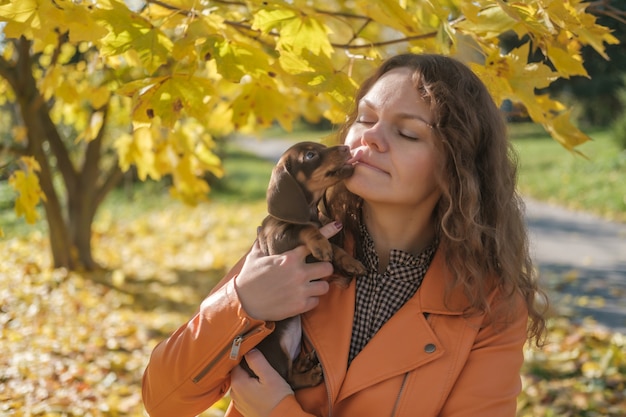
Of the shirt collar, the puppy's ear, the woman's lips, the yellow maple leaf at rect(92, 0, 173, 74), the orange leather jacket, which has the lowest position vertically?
the orange leather jacket

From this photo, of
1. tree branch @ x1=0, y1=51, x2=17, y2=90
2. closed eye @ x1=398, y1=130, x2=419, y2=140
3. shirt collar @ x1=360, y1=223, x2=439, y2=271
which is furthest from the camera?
tree branch @ x1=0, y1=51, x2=17, y2=90

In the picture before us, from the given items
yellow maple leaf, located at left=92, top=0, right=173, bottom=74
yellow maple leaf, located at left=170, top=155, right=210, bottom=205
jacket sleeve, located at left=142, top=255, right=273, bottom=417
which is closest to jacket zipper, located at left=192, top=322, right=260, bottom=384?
jacket sleeve, located at left=142, top=255, right=273, bottom=417

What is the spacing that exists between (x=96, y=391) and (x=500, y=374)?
2754 millimetres

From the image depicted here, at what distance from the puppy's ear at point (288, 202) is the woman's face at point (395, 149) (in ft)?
0.54

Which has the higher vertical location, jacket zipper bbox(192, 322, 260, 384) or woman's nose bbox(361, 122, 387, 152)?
woman's nose bbox(361, 122, 387, 152)

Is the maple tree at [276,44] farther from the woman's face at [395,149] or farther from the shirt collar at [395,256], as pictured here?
the shirt collar at [395,256]

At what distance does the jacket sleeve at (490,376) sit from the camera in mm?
1789

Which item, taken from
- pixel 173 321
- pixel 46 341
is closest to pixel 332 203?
pixel 46 341

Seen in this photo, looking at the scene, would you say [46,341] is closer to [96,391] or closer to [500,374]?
[96,391]

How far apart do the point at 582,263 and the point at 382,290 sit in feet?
22.3

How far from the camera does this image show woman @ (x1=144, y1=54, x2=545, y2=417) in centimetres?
184

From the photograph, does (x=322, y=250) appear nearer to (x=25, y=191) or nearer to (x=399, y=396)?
(x=399, y=396)

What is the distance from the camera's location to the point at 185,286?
22.4 ft

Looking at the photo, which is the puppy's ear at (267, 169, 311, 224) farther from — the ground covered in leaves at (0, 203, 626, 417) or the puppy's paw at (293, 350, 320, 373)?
the ground covered in leaves at (0, 203, 626, 417)
